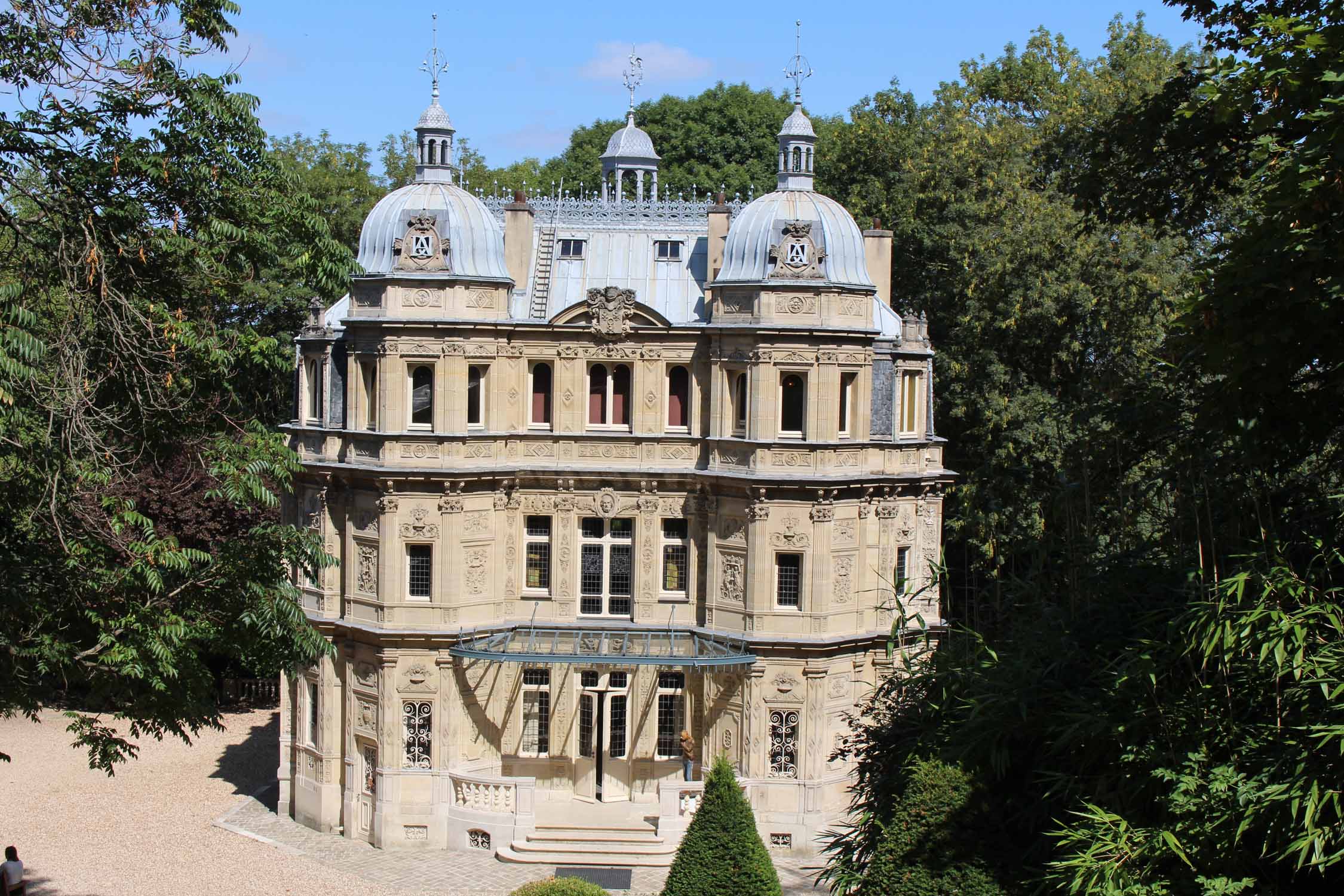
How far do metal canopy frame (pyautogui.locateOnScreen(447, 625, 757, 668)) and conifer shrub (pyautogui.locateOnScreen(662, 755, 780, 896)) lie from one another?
5931 millimetres

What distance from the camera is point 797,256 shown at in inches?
1294

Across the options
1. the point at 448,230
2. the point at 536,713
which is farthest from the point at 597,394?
the point at 536,713

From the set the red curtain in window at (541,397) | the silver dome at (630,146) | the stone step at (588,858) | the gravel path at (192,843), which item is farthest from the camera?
the silver dome at (630,146)

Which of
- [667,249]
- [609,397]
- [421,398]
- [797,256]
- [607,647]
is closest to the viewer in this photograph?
[797,256]

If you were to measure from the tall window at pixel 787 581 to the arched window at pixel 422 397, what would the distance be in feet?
26.9

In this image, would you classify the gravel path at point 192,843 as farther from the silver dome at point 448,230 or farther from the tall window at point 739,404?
the silver dome at point 448,230

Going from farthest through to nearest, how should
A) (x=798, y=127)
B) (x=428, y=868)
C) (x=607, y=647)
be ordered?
(x=798, y=127), (x=607, y=647), (x=428, y=868)

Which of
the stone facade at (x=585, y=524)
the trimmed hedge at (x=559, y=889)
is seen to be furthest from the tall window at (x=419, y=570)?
the trimmed hedge at (x=559, y=889)

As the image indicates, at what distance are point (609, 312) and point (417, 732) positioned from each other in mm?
10114

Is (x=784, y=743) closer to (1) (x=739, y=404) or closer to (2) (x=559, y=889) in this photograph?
(1) (x=739, y=404)

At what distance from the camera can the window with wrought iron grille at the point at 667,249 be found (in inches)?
1415

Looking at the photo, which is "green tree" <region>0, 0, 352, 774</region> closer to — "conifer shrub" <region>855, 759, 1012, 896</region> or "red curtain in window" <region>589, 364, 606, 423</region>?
"conifer shrub" <region>855, 759, 1012, 896</region>

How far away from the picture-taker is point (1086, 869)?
16750mm

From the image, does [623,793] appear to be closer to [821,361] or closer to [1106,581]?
[821,361]
